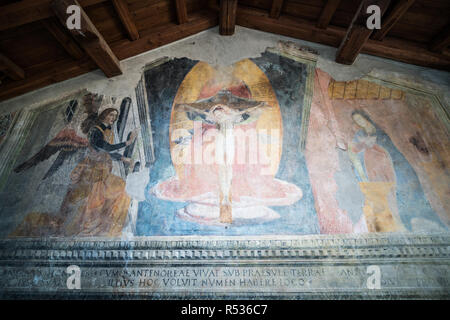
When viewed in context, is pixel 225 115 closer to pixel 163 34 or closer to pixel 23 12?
pixel 163 34

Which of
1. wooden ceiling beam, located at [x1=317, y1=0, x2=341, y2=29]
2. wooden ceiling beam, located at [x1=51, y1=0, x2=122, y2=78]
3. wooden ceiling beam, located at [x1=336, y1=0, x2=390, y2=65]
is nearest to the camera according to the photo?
wooden ceiling beam, located at [x1=51, y1=0, x2=122, y2=78]

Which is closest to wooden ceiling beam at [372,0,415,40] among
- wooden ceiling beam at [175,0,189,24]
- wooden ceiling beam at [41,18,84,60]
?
wooden ceiling beam at [175,0,189,24]

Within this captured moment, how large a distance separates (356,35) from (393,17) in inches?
20.1

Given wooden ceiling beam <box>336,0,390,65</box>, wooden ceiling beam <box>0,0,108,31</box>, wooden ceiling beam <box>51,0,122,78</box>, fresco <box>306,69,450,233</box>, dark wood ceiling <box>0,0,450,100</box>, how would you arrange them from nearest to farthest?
wooden ceiling beam <box>0,0,108,31</box> < wooden ceiling beam <box>51,0,122,78</box> < fresco <box>306,69,450,233</box> < wooden ceiling beam <box>336,0,390,65</box> < dark wood ceiling <box>0,0,450,100</box>

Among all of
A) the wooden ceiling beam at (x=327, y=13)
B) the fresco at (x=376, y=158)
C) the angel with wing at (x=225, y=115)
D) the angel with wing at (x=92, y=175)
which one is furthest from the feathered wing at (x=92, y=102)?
the wooden ceiling beam at (x=327, y=13)

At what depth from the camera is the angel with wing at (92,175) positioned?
14.3 feet

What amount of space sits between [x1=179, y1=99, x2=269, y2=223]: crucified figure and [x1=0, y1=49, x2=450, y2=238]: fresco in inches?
0.6

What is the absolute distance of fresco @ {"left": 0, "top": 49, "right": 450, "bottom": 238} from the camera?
4.35 metres

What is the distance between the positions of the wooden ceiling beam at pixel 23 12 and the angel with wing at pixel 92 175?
1.39 metres

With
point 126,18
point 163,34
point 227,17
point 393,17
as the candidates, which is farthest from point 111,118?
point 393,17

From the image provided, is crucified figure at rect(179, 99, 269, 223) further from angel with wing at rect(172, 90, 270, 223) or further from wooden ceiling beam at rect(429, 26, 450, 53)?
wooden ceiling beam at rect(429, 26, 450, 53)

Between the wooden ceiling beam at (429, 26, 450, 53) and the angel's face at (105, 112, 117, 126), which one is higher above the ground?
the wooden ceiling beam at (429, 26, 450, 53)
